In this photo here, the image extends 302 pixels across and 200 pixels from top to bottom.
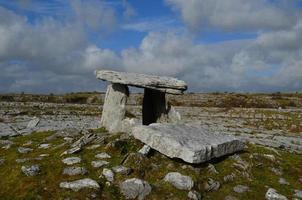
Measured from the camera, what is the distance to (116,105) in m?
25.1

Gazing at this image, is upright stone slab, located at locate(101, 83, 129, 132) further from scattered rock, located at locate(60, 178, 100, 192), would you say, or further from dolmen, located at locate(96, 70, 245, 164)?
scattered rock, located at locate(60, 178, 100, 192)

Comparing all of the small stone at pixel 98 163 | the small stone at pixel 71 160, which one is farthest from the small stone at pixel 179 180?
the small stone at pixel 71 160

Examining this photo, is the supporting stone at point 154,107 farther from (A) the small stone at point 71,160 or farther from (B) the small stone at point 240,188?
(B) the small stone at point 240,188

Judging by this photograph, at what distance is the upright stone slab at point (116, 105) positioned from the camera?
2473 centimetres

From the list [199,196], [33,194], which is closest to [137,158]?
[199,196]

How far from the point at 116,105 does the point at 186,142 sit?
21.2 feet

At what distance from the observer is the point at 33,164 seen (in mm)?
19266

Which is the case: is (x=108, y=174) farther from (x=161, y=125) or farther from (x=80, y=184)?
(x=161, y=125)

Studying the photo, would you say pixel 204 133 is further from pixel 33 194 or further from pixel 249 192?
pixel 33 194

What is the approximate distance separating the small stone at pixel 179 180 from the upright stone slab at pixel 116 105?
6.69m

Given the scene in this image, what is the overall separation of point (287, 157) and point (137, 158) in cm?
899

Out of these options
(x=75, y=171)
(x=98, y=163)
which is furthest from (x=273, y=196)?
(x=75, y=171)

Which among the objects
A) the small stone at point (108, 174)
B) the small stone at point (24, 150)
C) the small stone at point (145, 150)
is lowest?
the small stone at point (108, 174)

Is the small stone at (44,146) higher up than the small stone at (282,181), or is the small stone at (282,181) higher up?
the small stone at (44,146)
